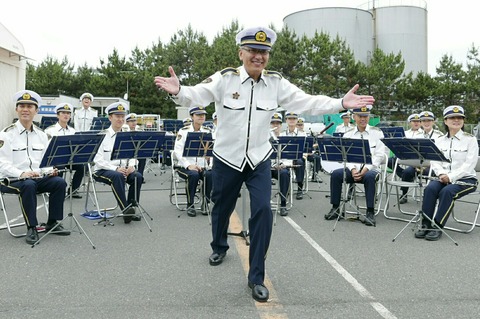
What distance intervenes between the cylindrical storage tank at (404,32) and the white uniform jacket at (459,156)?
4459 centimetres

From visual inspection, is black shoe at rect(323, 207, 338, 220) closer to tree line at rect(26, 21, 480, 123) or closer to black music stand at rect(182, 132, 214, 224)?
black music stand at rect(182, 132, 214, 224)

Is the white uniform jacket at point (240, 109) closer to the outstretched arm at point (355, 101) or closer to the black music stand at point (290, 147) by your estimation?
Answer: the outstretched arm at point (355, 101)

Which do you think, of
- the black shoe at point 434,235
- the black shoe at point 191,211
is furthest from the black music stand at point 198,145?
the black shoe at point 434,235

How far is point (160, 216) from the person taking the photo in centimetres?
707

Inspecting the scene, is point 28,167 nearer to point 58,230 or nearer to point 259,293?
point 58,230

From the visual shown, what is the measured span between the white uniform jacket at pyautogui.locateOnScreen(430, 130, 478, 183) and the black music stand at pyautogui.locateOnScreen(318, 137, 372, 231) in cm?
118

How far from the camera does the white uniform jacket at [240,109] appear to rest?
3.77 meters

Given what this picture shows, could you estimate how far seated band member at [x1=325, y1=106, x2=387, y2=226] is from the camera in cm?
670

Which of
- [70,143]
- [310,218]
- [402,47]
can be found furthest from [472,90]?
[70,143]

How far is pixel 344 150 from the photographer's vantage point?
21.2 feet

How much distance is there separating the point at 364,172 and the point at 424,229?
1392 millimetres

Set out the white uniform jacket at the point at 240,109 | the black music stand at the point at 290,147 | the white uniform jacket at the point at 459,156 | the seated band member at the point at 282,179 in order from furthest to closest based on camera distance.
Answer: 1. the black music stand at the point at 290,147
2. the seated band member at the point at 282,179
3. the white uniform jacket at the point at 459,156
4. the white uniform jacket at the point at 240,109

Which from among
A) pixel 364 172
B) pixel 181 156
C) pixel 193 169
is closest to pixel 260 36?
pixel 364 172

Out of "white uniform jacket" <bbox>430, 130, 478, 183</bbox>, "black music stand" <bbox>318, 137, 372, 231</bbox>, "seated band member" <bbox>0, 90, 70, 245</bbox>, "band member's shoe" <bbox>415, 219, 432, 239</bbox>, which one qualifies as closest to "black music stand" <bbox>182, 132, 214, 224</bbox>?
"black music stand" <bbox>318, 137, 372, 231</bbox>
